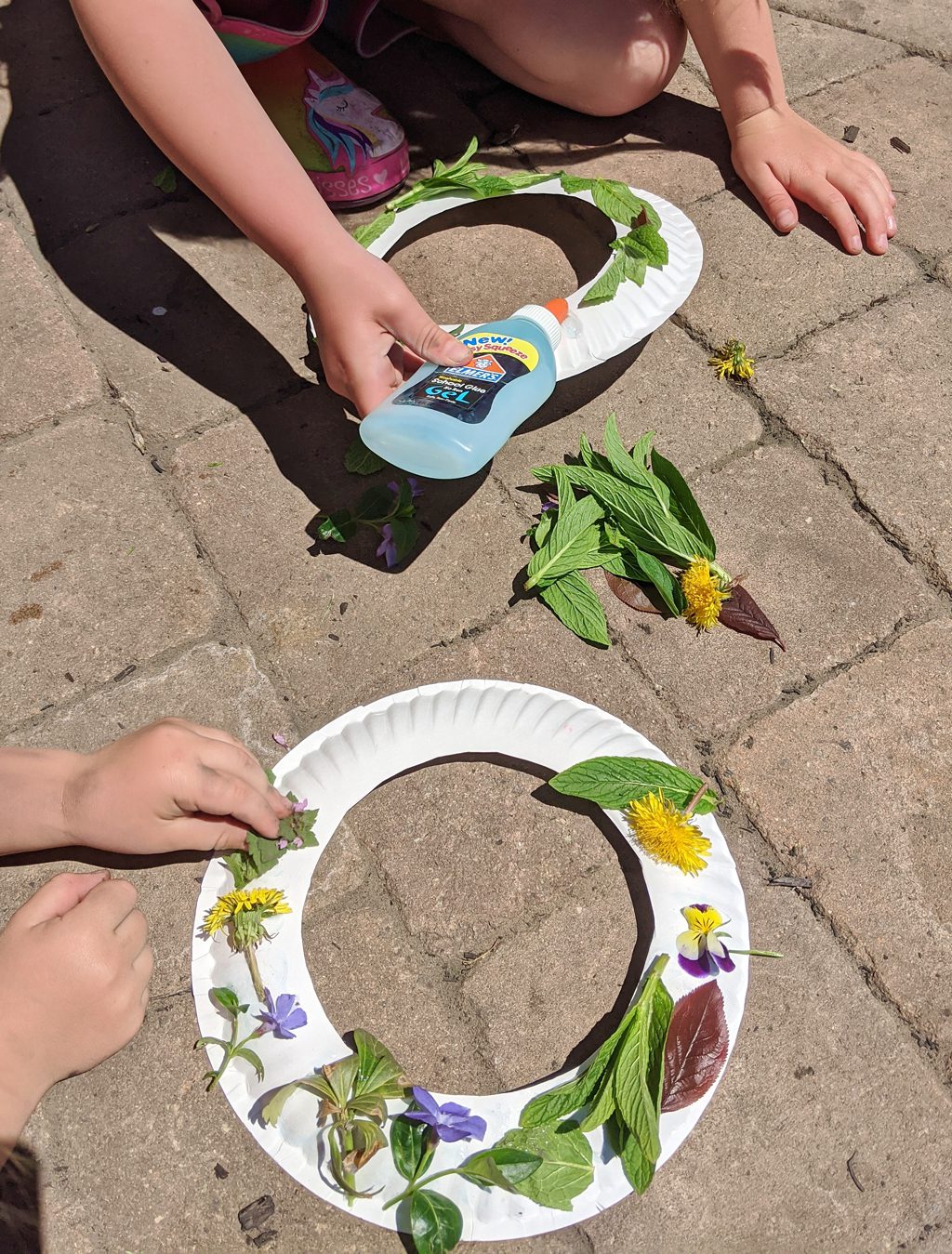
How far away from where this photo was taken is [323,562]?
1499 mm

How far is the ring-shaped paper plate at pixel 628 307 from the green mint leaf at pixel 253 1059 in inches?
40.2

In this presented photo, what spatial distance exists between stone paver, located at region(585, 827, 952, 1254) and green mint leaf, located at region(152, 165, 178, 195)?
1670mm

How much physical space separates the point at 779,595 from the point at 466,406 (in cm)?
57

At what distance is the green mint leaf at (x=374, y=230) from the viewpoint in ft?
5.67

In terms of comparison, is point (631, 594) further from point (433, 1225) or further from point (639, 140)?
point (639, 140)

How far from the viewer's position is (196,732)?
1.27 m

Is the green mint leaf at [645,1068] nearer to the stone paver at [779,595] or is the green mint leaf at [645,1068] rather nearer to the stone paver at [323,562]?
the stone paver at [779,595]

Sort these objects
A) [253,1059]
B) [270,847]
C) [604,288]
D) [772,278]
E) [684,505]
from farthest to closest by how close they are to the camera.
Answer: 1. [772,278]
2. [604,288]
3. [684,505]
4. [270,847]
5. [253,1059]

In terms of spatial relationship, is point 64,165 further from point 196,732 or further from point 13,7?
point 196,732

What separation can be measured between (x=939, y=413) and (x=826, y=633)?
493mm

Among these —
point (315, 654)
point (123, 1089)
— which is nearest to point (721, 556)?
point (315, 654)

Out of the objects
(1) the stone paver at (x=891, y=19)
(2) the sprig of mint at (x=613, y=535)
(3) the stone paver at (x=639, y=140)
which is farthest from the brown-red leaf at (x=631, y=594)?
(1) the stone paver at (x=891, y=19)

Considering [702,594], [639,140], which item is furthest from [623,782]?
[639,140]

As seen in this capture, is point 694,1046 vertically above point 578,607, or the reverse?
point 578,607
